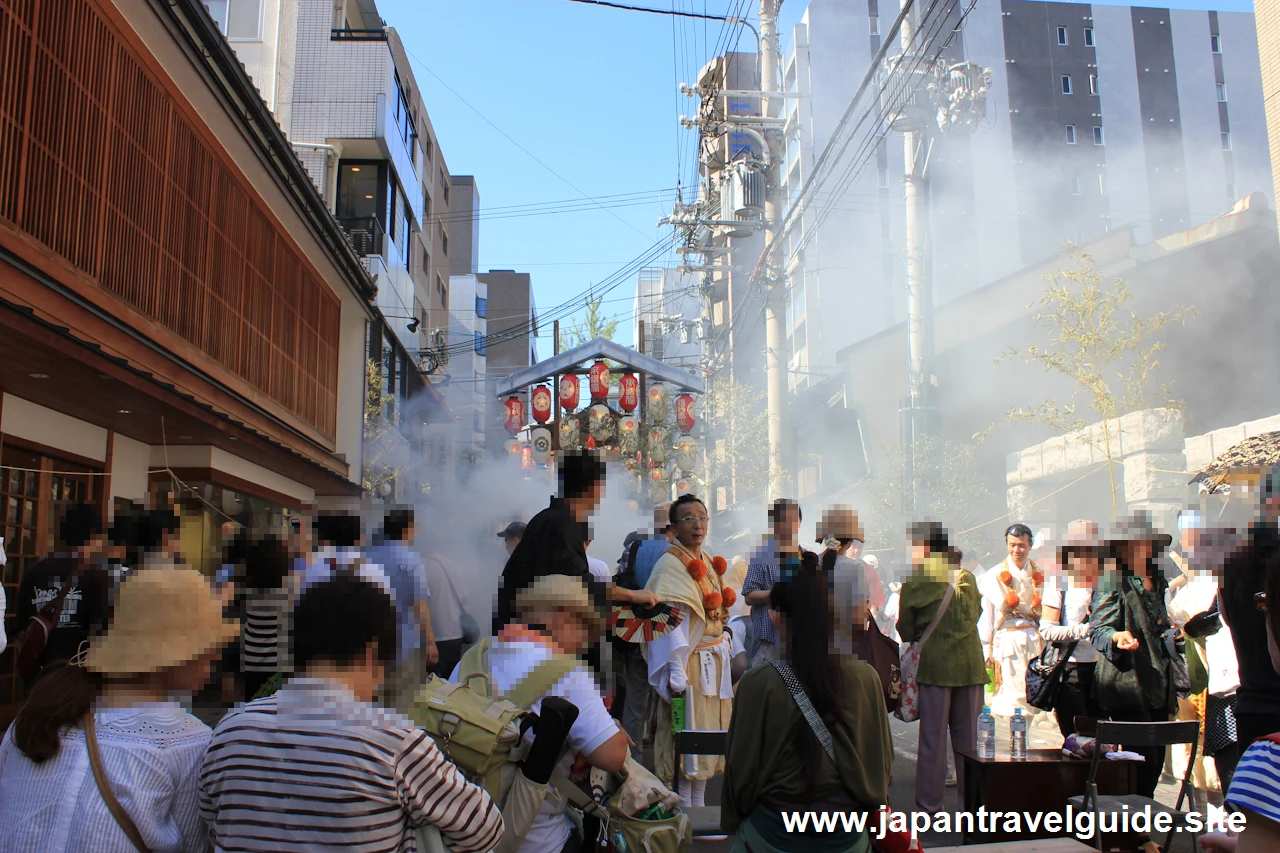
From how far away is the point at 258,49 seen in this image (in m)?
22.0

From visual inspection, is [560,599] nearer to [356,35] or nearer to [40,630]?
[40,630]

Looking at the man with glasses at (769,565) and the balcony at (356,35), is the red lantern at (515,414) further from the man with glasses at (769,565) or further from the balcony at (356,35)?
the balcony at (356,35)

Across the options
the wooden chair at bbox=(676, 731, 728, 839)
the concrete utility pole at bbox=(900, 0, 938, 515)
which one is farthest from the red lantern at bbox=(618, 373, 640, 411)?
the wooden chair at bbox=(676, 731, 728, 839)

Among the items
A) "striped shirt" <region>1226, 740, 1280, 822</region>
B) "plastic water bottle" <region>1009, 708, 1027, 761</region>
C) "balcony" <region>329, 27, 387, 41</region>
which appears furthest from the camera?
"balcony" <region>329, 27, 387, 41</region>

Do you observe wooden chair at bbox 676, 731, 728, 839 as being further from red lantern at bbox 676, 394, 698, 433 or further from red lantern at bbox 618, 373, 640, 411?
red lantern at bbox 676, 394, 698, 433

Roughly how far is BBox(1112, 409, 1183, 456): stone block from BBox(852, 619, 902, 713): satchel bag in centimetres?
1448

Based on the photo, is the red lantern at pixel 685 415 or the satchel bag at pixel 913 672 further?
the red lantern at pixel 685 415

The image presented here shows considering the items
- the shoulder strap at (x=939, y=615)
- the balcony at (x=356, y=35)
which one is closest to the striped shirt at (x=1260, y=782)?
the shoulder strap at (x=939, y=615)

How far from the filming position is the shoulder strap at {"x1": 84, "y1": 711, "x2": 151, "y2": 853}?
90.0 inches

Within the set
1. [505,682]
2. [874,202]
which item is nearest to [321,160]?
[505,682]

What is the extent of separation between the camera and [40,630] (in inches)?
175

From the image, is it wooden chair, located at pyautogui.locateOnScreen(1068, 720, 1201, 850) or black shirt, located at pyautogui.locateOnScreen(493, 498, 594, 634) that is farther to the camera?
black shirt, located at pyautogui.locateOnScreen(493, 498, 594, 634)

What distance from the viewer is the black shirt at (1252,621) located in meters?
3.83

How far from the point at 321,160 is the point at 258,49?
294 cm
